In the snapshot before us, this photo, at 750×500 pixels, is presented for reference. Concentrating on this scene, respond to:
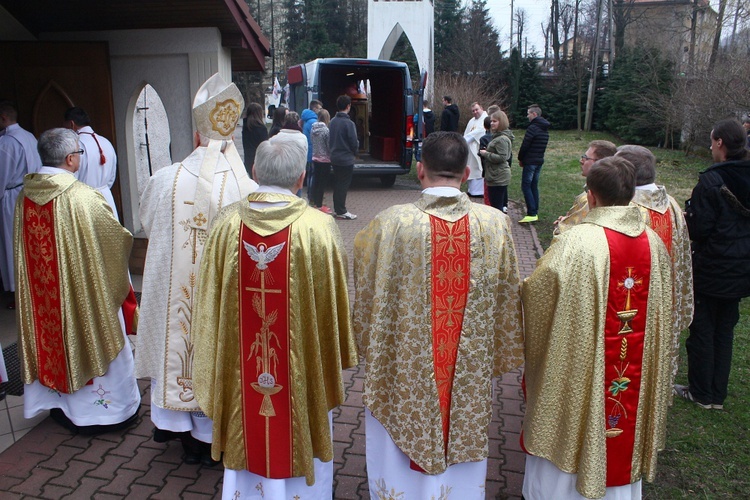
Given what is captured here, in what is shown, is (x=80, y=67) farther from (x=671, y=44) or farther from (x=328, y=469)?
(x=671, y=44)

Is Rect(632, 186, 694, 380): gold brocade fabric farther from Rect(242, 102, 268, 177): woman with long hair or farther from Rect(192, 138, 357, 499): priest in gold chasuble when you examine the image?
Rect(242, 102, 268, 177): woman with long hair

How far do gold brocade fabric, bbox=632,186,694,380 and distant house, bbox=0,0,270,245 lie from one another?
4.53m

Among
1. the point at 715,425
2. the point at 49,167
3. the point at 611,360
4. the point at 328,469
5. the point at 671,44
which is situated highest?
the point at 671,44

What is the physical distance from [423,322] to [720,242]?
2.47 meters

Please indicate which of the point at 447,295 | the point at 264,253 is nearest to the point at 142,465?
the point at 264,253

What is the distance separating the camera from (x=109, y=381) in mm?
4004

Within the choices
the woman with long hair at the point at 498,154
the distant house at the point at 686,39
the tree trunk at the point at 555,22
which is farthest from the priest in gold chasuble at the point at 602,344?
the tree trunk at the point at 555,22

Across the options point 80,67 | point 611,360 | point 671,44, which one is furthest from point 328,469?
point 671,44

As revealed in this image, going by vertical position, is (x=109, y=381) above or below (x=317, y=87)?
below

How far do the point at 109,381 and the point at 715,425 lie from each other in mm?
4019

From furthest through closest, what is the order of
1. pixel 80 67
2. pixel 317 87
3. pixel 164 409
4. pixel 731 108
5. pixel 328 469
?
pixel 731 108 < pixel 317 87 < pixel 80 67 < pixel 164 409 < pixel 328 469

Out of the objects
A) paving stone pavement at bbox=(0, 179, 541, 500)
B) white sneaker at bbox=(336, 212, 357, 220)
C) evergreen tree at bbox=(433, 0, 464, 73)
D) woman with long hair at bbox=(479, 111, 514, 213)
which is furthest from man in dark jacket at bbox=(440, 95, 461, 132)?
evergreen tree at bbox=(433, 0, 464, 73)

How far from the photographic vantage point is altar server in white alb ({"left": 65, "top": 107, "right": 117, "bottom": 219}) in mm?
6336

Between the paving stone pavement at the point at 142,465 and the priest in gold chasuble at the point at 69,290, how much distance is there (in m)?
0.19
